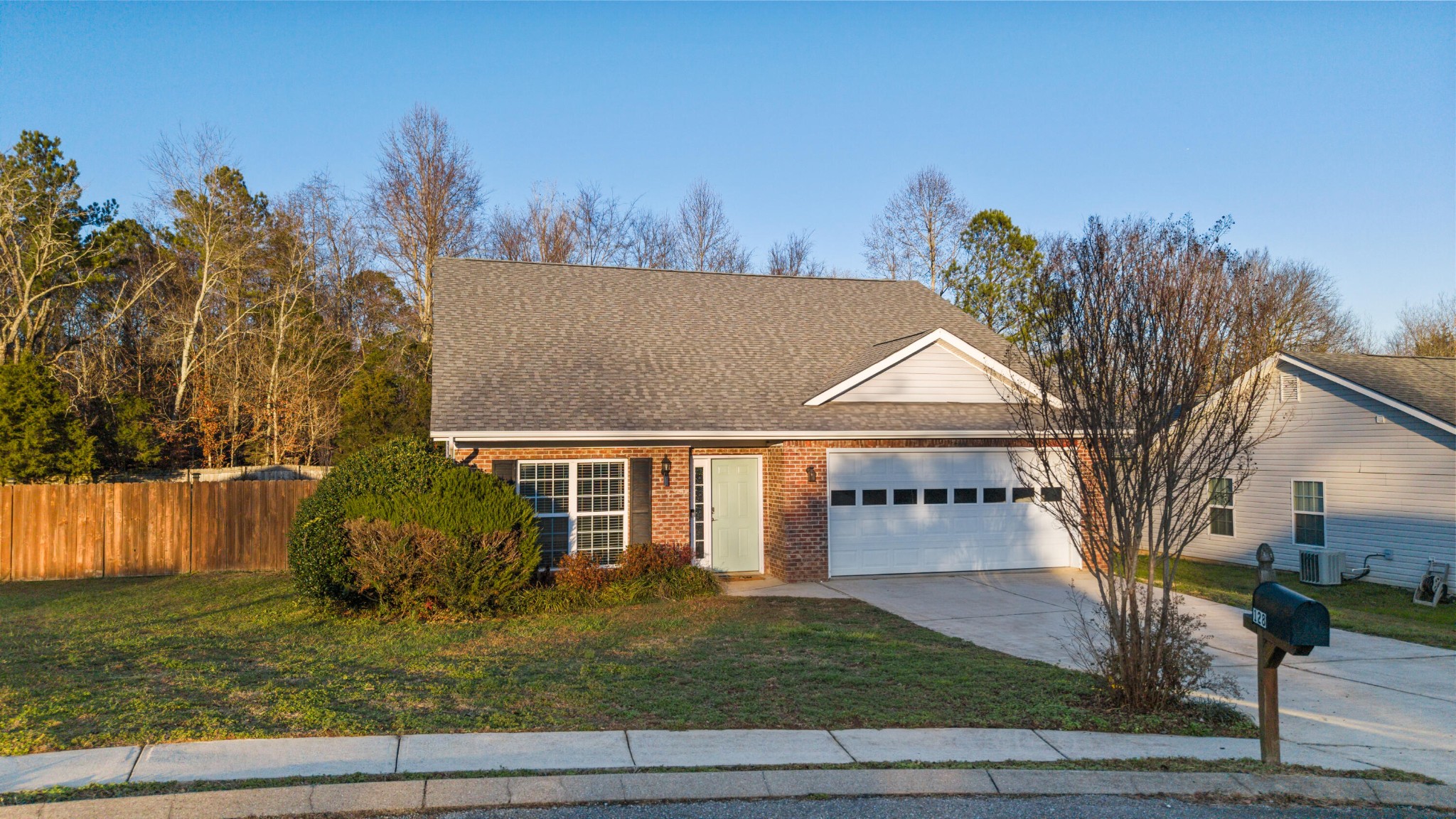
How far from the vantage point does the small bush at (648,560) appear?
553 inches

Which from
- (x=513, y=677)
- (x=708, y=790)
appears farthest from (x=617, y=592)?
(x=708, y=790)

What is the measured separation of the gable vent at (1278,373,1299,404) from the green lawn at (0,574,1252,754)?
12479 mm

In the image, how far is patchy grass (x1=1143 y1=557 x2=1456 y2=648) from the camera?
39.7 ft

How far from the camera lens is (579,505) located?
1511cm

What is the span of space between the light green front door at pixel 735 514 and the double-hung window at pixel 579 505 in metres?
1.75

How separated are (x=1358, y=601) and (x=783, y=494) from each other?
9973 millimetres

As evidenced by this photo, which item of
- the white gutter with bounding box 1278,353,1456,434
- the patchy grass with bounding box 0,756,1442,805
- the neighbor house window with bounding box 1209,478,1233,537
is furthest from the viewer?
the neighbor house window with bounding box 1209,478,1233,537

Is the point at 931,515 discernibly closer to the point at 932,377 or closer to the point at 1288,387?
the point at 932,377

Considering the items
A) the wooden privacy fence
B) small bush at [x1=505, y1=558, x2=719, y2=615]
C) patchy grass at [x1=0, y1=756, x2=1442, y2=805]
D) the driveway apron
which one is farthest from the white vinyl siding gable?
the wooden privacy fence

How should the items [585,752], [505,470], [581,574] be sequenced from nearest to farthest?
[585,752]
[581,574]
[505,470]

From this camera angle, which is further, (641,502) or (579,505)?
(641,502)

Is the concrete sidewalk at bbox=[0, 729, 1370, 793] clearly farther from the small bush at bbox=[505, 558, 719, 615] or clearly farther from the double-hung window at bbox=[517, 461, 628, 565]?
the double-hung window at bbox=[517, 461, 628, 565]

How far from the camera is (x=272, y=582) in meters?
15.9

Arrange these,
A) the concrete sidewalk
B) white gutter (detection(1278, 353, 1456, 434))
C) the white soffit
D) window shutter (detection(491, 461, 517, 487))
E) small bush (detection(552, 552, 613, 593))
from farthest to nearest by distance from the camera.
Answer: the white soffit < white gutter (detection(1278, 353, 1456, 434)) < window shutter (detection(491, 461, 517, 487)) < small bush (detection(552, 552, 613, 593)) < the concrete sidewalk
